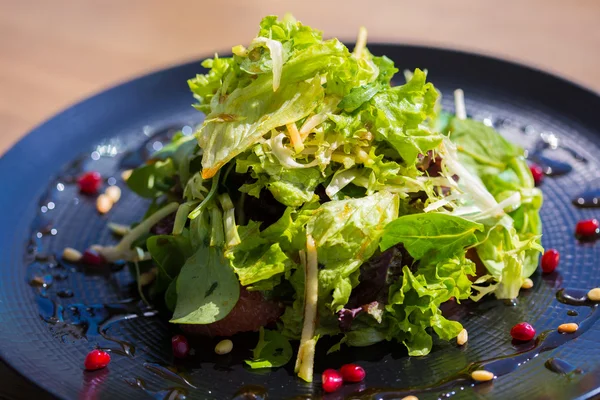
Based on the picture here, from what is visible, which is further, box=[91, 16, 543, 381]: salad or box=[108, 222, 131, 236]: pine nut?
box=[108, 222, 131, 236]: pine nut

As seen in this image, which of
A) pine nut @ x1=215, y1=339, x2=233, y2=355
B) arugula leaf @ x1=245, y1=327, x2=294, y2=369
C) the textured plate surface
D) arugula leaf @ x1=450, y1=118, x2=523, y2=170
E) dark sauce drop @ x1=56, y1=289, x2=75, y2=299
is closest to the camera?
the textured plate surface

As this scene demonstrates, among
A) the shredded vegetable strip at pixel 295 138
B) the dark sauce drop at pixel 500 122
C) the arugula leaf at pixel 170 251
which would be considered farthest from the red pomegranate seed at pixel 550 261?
the arugula leaf at pixel 170 251

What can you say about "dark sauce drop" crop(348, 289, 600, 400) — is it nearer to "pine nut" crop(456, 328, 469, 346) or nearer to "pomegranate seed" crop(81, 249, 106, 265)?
"pine nut" crop(456, 328, 469, 346)

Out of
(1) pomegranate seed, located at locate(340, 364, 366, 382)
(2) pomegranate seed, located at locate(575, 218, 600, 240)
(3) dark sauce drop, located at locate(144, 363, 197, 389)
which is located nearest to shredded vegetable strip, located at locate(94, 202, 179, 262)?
(3) dark sauce drop, located at locate(144, 363, 197, 389)

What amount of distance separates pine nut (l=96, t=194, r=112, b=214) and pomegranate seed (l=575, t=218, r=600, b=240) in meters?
1.89

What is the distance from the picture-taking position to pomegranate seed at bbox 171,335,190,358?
2457 millimetres

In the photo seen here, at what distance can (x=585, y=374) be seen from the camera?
2123 mm

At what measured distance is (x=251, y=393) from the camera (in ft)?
7.40

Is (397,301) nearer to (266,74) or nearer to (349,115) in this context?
(349,115)

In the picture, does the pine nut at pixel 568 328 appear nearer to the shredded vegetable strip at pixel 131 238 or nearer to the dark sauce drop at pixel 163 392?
the dark sauce drop at pixel 163 392

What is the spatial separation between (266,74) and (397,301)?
33.6 inches

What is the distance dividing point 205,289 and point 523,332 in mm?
1013

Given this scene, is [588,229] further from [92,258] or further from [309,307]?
[92,258]

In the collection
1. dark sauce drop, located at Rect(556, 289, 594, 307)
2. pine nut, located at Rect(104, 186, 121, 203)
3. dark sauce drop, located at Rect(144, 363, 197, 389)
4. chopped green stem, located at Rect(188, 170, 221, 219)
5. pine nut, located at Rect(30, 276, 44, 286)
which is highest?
chopped green stem, located at Rect(188, 170, 221, 219)
